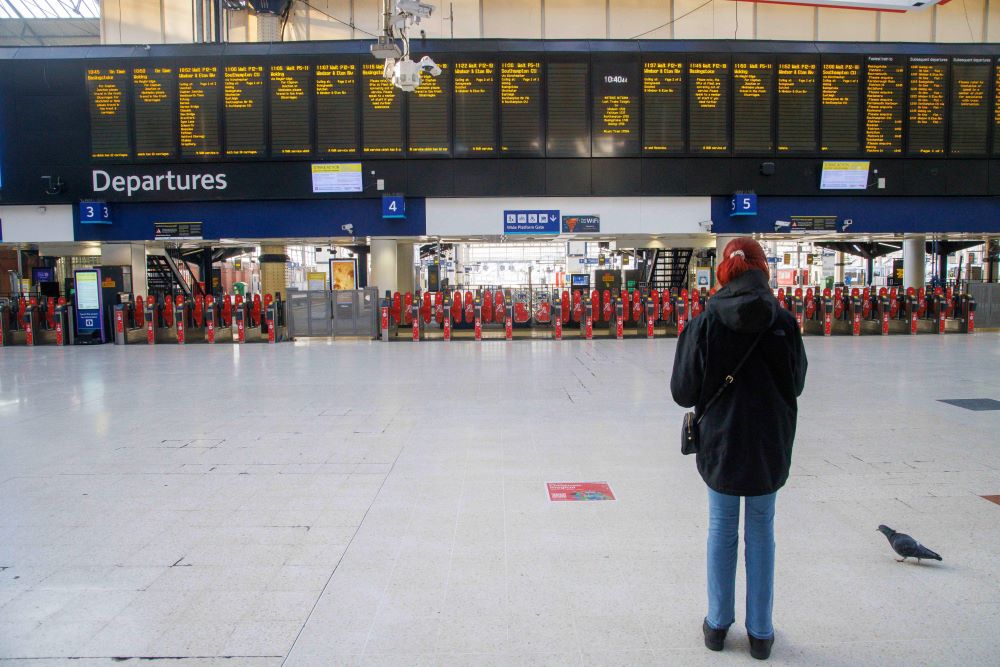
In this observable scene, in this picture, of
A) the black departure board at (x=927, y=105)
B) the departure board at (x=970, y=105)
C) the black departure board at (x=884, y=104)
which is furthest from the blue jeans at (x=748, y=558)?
the departure board at (x=970, y=105)

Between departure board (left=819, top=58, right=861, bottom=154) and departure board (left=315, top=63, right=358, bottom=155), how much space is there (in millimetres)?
10480

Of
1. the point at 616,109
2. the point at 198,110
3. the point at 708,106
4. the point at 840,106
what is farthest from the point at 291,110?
the point at 840,106

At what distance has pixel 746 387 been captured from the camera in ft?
8.25

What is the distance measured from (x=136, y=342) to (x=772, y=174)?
15.7 metres

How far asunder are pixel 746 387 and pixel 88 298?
55.7ft

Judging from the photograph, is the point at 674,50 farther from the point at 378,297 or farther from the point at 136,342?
the point at 136,342

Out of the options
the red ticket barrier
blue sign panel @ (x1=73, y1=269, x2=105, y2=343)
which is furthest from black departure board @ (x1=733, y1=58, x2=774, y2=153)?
blue sign panel @ (x1=73, y1=269, x2=105, y2=343)

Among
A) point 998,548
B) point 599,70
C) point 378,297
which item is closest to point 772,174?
point 599,70

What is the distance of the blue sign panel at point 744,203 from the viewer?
50.1ft

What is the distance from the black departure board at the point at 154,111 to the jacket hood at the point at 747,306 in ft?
50.9

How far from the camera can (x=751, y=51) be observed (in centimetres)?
1498

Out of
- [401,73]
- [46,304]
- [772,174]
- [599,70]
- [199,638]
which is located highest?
[599,70]

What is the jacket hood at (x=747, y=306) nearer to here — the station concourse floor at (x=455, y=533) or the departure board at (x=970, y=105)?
the station concourse floor at (x=455, y=533)

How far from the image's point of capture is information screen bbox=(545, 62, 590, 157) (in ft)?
48.7
